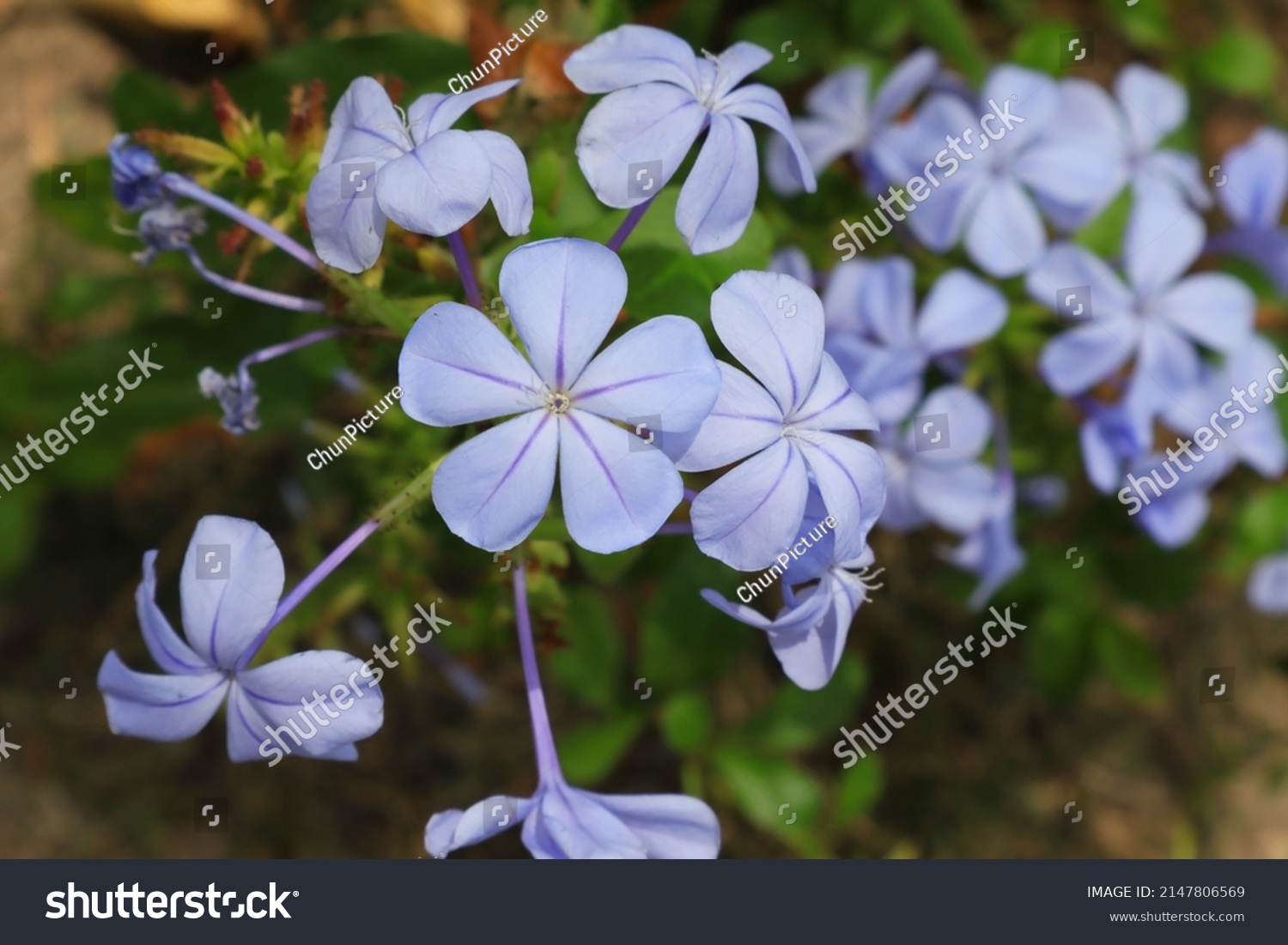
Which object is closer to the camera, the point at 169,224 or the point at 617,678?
the point at 169,224

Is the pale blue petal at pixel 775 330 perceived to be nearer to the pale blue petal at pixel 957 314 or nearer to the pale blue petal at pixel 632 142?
the pale blue petal at pixel 632 142

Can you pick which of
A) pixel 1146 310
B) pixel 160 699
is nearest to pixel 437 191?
pixel 160 699

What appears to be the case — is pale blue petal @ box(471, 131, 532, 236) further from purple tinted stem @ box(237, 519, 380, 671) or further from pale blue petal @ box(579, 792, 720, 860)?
pale blue petal @ box(579, 792, 720, 860)

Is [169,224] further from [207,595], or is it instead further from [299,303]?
[207,595]

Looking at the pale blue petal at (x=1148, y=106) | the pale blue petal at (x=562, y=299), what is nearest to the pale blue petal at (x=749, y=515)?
the pale blue petal at (x=562, y=299)

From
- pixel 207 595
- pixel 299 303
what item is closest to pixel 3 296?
pixel 299 303

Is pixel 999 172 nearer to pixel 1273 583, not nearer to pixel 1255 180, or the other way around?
pixel 1255 180
